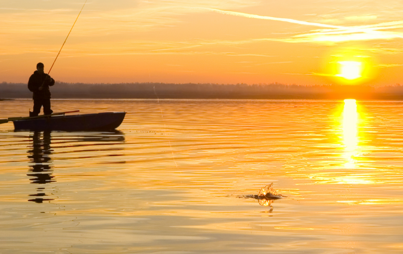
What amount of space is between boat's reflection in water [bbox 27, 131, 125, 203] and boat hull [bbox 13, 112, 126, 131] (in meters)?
0.35

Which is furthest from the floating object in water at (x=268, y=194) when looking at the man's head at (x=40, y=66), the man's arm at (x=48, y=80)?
the man's head at (x=40, y=66)

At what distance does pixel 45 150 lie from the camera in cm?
1944

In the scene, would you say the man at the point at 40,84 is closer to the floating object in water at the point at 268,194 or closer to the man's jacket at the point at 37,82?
the man's jacket at the point at 37,82

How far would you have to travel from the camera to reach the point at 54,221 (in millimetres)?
8484

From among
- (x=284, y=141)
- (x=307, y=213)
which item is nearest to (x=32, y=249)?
(x=307, y=213)

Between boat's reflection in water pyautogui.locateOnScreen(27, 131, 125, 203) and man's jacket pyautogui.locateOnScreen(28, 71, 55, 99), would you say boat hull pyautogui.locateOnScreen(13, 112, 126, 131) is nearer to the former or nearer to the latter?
boat's reflection in water pyautogui.locateOnScreen(27, 131, 125, 203)

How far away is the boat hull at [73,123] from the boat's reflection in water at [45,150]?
347 millimetres

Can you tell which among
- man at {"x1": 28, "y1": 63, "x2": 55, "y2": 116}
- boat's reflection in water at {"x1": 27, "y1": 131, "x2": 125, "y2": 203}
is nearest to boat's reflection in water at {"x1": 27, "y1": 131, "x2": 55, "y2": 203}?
boat's reflection in water at {"x1": 27, "y1": 131, "x2": 125, "y2": 203}

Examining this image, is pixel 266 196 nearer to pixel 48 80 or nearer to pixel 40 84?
pixel 48 80

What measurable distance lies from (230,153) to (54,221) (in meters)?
10.5

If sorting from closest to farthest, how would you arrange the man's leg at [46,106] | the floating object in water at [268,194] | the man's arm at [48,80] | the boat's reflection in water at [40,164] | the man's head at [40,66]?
the floating object in water at [268,194]
the boat's reflection in water at [40,164]
the man's head at [40,66]
the man's arm at [48,80]
the man's leg at [46,106]

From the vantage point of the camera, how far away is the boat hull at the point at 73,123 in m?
27.1

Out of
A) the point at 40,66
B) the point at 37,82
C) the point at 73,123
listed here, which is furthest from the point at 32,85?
the point at 73,123

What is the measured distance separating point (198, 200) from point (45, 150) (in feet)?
33.2
